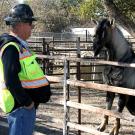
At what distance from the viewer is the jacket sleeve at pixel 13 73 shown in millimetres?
3628

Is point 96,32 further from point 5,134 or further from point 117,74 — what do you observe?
point 5,134

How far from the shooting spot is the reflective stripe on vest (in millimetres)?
3746

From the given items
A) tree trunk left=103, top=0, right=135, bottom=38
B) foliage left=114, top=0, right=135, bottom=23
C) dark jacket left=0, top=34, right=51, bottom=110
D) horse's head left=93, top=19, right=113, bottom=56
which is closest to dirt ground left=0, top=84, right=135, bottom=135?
horse's head left=93, top=19, right=113, bottom=56

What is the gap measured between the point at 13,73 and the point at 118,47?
12.4 feet

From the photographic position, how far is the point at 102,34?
7.18m

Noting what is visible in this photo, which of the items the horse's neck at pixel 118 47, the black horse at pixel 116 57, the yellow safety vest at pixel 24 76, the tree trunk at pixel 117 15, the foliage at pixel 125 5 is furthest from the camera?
the foliage at pixel 125 5

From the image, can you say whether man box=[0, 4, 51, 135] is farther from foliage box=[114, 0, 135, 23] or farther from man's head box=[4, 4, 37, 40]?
foliage box=[114, 0, 135, 23]

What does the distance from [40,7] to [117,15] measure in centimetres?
4467

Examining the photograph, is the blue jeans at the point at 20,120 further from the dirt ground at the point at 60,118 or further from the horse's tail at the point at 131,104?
the horse's tail at the point at 131,104

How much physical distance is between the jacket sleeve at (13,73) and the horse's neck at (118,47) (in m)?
3.61

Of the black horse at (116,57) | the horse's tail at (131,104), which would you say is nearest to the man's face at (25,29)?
the black horse at (116,57)

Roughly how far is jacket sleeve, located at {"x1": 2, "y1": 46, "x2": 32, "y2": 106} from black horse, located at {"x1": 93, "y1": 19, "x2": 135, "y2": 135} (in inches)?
133

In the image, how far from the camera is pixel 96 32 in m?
7.18

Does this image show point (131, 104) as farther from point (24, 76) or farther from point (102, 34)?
point (24, 76)
